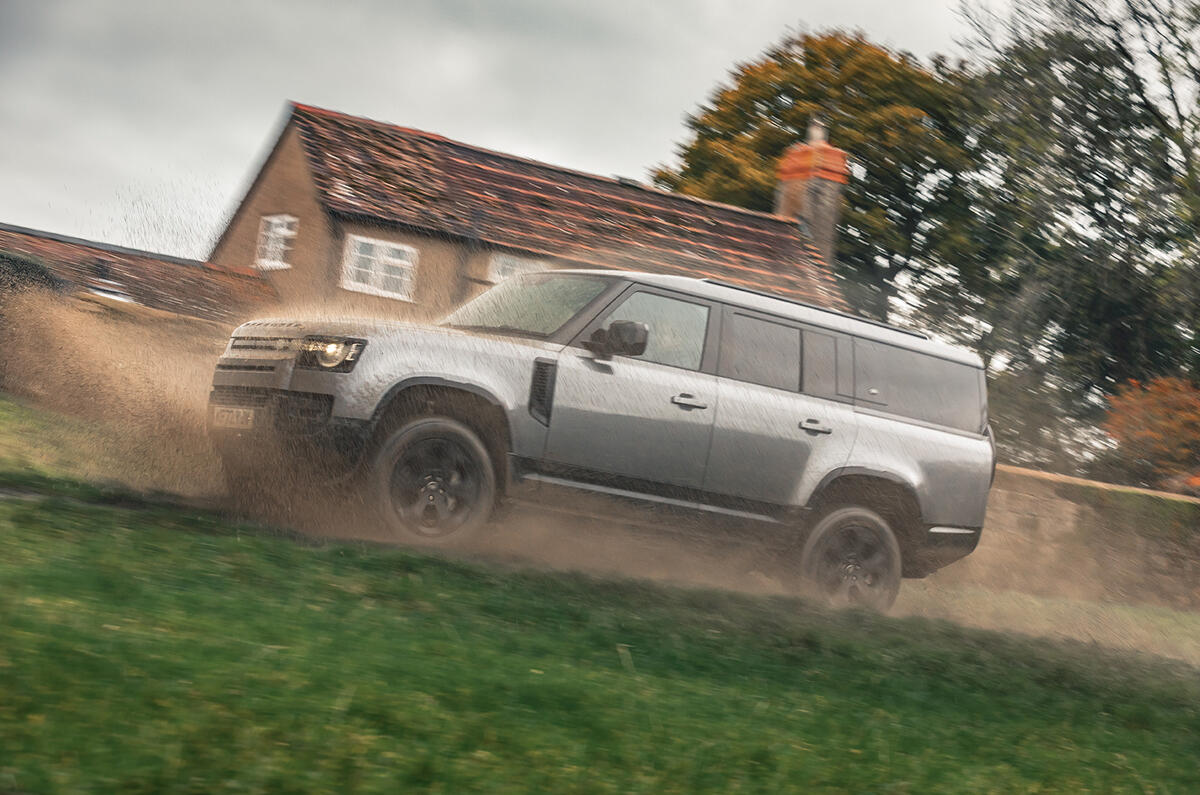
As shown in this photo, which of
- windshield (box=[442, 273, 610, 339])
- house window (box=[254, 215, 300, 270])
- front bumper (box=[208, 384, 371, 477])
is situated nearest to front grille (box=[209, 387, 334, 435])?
front bumper (box=[208, 384, 371, 477])

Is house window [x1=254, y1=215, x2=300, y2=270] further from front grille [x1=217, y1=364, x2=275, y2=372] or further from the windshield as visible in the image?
front grille [x1=217, y1=364, x2=275, y2=372]

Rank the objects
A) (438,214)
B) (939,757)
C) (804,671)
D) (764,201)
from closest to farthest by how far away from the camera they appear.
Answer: (939,757)
(804,671)
(438,214)
(764,201)

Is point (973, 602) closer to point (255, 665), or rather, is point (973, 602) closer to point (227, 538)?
point (227, 538)

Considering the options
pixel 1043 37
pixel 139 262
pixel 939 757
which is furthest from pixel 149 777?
pixel 1043 37

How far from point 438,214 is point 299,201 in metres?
3.76

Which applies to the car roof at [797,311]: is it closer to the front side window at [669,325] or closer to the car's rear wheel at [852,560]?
the front side window at [669,325]

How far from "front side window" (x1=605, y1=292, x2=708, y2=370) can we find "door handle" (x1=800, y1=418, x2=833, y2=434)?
91cm

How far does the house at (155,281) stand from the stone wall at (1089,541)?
9.50 metres

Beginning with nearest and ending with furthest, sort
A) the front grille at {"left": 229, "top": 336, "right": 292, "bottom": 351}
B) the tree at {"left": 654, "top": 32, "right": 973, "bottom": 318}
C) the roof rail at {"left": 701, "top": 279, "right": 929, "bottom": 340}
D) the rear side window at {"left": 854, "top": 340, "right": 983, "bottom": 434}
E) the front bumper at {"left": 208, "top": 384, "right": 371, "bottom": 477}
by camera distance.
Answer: the front bumper at {"left": 208, "top": 384, "right": 371, "bottom": 477} < the front grille at {"left": 229, "top": 336, "right": 292, "bottom": 351} < the roof rail at {"left": 701, "top": 279, "right": 929, "bottom": 340} < the rear side window at {"left": 854, "top": 340, "right": 983, "bottom": 434} < the tree at {"left": 654, "top": 32, "right": 973, "bottom": 318}

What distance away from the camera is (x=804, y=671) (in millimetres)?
6609

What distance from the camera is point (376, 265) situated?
25.2 metres

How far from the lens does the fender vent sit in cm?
838

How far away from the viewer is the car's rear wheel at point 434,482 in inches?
313

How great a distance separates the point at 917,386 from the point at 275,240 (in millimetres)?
20552
